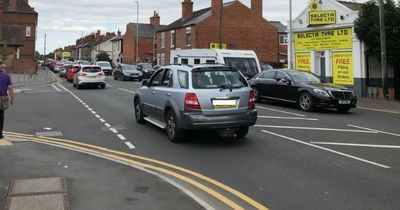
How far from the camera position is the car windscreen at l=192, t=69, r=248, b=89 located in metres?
10.4

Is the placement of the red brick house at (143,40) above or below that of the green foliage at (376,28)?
above

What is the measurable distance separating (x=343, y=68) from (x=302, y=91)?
29.5 ft

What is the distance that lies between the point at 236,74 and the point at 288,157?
262 centimetres

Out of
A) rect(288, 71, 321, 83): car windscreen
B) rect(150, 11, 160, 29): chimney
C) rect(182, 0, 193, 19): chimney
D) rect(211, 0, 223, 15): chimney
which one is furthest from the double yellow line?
rect(150, 11, 160, 29): chimney

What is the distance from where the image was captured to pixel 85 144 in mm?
10438

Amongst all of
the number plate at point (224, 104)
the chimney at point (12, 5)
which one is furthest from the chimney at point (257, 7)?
the number plate at point (224, 104)

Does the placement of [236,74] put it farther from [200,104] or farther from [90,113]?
[90,113]

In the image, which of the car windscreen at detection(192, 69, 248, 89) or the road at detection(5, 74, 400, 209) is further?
the car windscreen at detection(192, 69, 248, 89)

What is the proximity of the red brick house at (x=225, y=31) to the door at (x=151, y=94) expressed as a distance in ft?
133

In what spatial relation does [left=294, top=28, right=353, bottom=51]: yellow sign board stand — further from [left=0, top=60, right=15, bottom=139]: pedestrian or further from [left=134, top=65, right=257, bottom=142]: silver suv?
[left=0, top=60, right=15, bottom=139]: pedestrian

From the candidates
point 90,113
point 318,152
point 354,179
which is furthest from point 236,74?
point 90,113

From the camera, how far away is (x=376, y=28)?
901 inches

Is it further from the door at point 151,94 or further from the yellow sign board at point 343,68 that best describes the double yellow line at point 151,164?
the yellow sign board at point 343,68

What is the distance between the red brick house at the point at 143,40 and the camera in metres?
79.5
